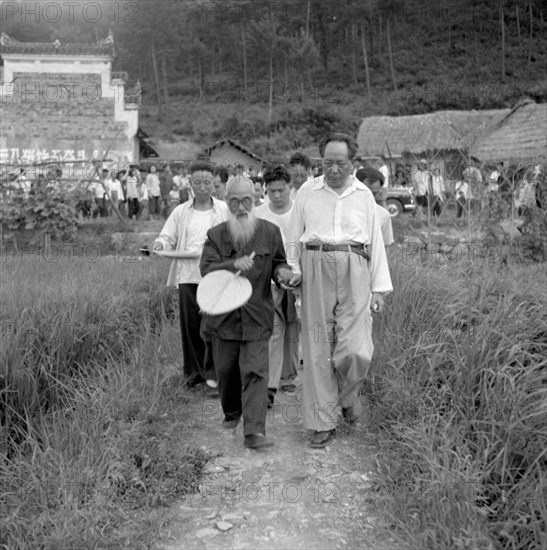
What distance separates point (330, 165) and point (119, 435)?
2.09m

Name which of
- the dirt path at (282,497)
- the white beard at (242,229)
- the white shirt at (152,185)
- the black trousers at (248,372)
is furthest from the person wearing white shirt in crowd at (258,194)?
the white shirt at (152,185)

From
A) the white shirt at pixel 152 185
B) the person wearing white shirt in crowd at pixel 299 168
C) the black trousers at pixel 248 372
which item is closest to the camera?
the black trousers at pixel 248 372

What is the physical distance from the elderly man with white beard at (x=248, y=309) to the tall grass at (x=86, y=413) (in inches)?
18.0

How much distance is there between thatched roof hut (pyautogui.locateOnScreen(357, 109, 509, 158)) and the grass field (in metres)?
22.5

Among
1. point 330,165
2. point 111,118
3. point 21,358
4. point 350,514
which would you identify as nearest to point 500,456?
point 350,514

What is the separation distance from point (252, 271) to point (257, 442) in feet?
3.51

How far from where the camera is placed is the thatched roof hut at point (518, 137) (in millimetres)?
21266

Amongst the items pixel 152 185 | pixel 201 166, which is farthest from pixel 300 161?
pixel 152 185

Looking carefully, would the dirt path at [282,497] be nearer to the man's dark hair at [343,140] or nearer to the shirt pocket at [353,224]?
the shirt pocket at [353,224]

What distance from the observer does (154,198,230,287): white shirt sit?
17.1ft

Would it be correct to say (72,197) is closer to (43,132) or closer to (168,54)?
(43,132)

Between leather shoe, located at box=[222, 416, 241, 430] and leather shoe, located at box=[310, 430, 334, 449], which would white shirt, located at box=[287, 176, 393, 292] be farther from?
leather shoe, located at box=[222, 416, 241, 430]

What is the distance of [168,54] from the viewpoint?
45.9 meters

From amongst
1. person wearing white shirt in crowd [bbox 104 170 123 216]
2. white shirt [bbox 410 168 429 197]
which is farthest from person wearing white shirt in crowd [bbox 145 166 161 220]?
white shirt [bbox 410 168 429 197]
